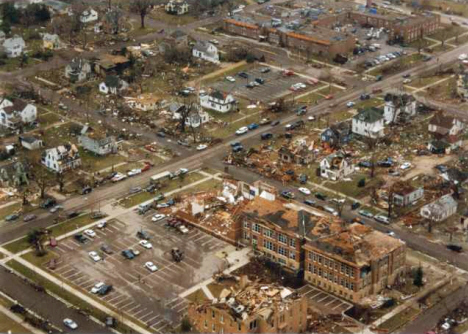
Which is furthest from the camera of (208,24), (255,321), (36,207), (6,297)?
(208,24)

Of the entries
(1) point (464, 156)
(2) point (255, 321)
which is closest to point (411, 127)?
(1) point (464, 156)

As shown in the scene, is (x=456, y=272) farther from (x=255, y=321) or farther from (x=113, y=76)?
(x=113, y=76)

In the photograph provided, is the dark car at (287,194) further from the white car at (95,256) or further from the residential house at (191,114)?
the white car at (95,256)

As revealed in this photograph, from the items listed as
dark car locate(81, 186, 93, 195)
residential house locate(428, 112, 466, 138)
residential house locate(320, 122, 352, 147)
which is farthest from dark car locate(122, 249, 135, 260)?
residential house locate(428, 112, 466, 138)

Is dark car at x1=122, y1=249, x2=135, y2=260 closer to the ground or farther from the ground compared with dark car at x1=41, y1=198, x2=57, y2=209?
farther from the ground

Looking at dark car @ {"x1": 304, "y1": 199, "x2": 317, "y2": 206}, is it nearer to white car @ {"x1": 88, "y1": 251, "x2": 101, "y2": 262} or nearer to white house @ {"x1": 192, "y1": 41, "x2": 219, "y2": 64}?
white car @ {"x1": 88, "y1": 251, "x2": 101, "y2": 262}

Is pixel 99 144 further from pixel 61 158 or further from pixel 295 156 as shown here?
pixel 295 156
